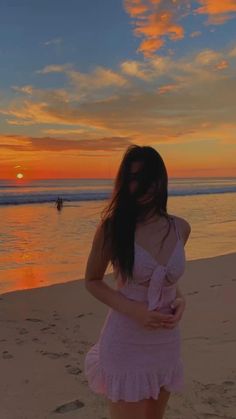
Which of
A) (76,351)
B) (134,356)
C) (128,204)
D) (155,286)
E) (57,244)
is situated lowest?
(76,351)

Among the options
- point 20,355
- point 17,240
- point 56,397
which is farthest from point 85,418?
point 17,240

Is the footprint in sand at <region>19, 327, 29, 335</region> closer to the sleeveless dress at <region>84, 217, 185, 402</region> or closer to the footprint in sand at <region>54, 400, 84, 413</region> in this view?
the footprint in sand at <region>54, 400, 84, 413</region>

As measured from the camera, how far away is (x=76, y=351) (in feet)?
18.1

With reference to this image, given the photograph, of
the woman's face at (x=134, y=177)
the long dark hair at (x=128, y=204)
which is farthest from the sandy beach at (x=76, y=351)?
the woman's face at (x=134, y=177)

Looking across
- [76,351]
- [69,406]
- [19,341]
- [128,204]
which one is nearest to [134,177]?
[128,204]

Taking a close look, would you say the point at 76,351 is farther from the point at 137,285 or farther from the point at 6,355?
the point at 137,285

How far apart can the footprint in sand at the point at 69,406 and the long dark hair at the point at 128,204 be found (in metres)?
2.15

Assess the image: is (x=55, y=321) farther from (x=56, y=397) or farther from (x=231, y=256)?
(x=231, y=256)

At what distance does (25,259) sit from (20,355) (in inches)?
285

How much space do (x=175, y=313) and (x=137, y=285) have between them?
0.79 ft

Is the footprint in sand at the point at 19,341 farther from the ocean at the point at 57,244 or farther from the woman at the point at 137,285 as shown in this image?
the woman at the point at 137,285

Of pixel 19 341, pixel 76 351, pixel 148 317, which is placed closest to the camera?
pixel 148 317

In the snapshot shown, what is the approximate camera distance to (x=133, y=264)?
2.29 m

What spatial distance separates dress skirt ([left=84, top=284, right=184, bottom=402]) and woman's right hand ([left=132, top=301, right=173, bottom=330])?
0.14ft
